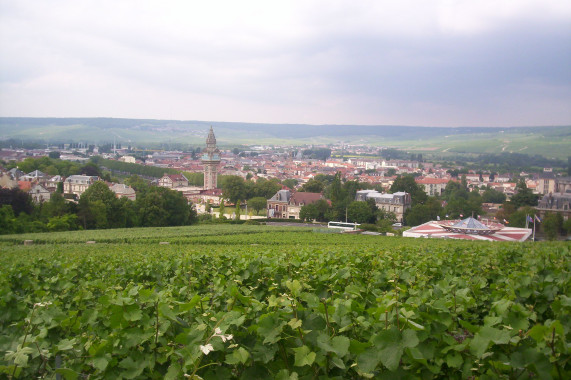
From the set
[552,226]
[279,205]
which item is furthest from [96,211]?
[552,226]

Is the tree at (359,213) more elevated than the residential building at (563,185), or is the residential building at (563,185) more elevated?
the residential building at (563,185)

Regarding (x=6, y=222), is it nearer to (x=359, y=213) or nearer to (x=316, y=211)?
(x=316, y=211)

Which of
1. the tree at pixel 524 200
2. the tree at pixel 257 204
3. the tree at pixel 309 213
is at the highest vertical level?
the tree at pixel 524 200

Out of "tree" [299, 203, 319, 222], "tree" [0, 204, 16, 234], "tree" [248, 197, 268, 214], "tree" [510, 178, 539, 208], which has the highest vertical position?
"tree" [0, 204, 16, 234]

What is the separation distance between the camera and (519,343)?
254cm

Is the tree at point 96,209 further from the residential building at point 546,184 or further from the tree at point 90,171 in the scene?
the residential building at point 546,184

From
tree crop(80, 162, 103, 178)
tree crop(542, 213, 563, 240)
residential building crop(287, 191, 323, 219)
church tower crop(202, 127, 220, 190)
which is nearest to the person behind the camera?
tree crop(542, 213, 563, 240)

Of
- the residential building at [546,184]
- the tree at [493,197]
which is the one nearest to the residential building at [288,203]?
the tree at [493,197]

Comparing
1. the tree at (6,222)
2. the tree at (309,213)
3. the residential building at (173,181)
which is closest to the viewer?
the tree at (6,222)

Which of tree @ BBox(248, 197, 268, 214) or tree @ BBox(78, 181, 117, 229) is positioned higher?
tree @ BBox(78, 181, 117, 229)

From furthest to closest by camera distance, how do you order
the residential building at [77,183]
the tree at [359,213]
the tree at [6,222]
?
the residential building at [77,183], the tree at [359,213], the tree at [6,222]

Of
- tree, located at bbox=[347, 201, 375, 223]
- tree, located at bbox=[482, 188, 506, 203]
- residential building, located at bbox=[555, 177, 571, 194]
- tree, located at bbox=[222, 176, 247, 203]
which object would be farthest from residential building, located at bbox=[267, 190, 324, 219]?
residential building, located at bbox=[555, 177, 571, 194]

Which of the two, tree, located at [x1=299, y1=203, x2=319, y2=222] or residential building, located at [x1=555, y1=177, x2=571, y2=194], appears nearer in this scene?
tree, located at [x1=299, y1=203, x2=319, y2=222]

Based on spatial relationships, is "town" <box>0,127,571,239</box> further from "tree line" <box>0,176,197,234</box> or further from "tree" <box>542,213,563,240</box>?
"tree line" <box>0,176,197,234</box>
